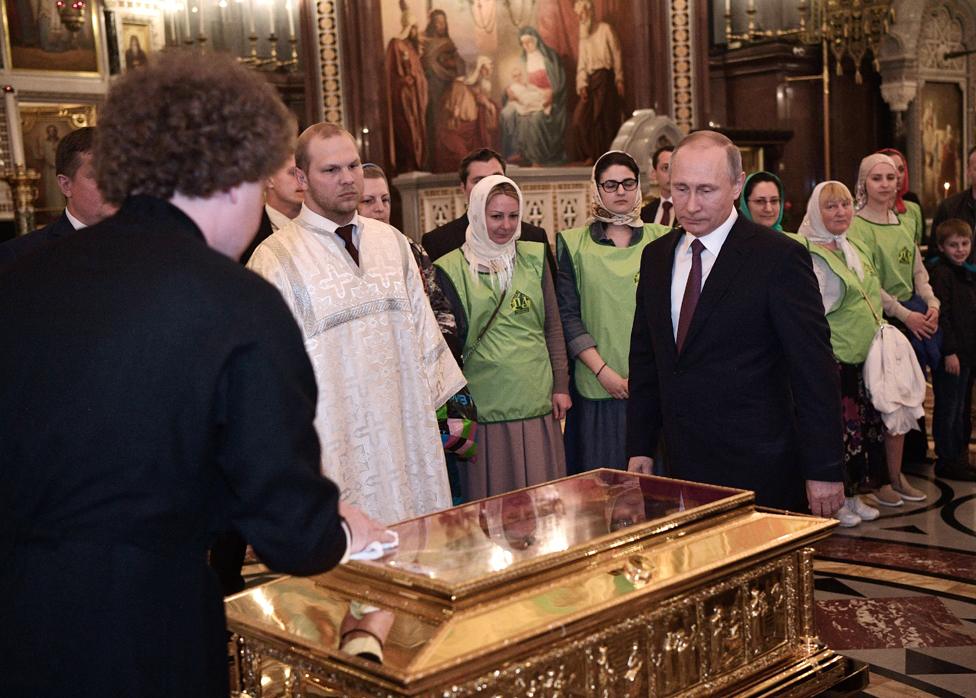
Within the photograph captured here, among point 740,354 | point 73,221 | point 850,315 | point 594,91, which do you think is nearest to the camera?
point 740,354

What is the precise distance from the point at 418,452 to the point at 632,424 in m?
0.69

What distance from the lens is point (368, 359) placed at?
3396mm

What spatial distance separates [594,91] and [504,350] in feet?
33.3

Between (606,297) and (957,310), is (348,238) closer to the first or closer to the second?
(606,297)

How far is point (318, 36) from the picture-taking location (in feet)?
41.3

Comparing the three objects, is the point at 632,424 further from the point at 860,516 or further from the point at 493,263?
the point at 860,516

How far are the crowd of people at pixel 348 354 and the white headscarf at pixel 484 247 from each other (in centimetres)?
1

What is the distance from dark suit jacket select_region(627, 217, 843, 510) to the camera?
3090 millimetres

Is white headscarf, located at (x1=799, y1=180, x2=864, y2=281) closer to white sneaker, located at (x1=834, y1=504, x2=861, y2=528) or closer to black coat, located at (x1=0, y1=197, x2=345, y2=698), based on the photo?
white sneaker, located at (x1=834, y1=504, x2=861, y2=528)

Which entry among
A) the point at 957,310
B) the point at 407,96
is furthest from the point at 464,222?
the point at 407,96

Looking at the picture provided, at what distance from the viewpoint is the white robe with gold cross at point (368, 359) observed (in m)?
3.33

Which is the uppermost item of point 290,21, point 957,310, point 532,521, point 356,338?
point 290,21

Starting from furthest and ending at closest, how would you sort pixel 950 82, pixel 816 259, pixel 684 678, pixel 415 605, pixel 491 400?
pixel 950 82 → pixel 816 259 → pixel 491 400 → pixel 684 678 → pixel 415 605

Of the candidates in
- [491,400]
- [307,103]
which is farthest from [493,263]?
[307,103]
